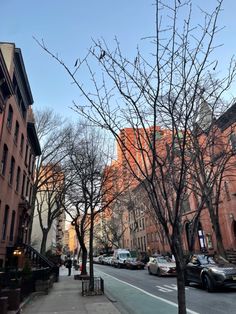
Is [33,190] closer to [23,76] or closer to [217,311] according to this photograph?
[23,76]

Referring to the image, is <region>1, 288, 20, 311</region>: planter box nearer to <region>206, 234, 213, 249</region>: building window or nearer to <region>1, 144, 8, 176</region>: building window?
<region>1, 144, 8, 176</region>: building window

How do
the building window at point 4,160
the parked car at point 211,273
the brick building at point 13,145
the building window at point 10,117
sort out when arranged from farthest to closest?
the building window at point 10,117 < the building window at point 4,160 < the brick building at point 13,145 < the parked car at point 211,273

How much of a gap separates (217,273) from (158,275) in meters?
12.4

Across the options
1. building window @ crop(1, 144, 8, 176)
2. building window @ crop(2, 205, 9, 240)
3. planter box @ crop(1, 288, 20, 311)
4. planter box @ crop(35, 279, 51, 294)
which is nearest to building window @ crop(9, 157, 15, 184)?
building window @ crop(1, 144, 8, 176)

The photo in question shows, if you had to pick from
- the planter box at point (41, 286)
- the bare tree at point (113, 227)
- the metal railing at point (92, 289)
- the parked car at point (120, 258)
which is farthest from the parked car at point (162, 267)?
the bare tree at point (113, 227)

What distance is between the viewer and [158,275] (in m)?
24.7

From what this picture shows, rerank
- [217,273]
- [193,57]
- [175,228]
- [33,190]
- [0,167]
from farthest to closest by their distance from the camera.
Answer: [33,190] → [0,167] → [217,273] → [193,57] → [175,228]

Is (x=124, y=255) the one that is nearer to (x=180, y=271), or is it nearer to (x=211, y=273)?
(x=211, y=273)

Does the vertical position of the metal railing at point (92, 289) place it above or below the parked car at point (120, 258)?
below

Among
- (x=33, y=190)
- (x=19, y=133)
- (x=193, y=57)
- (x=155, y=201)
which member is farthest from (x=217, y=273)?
(x=33, y=190)

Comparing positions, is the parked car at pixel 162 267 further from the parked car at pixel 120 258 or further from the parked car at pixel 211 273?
the parked car at pixel 120 258

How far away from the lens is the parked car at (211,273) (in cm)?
1298

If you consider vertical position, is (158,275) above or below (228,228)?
below

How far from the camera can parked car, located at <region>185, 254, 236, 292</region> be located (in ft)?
42.6
